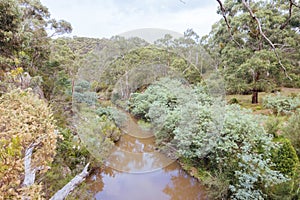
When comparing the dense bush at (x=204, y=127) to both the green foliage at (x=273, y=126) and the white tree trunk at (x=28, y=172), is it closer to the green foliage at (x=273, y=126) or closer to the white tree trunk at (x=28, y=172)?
the green foliage at (x=273, y=126)

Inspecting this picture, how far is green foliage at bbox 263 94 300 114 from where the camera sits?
4477mm

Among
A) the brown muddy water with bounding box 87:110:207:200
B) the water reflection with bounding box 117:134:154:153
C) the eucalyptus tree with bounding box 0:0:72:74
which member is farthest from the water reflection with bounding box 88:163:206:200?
the eucalyptus tree with bounding box 0:0:72:74

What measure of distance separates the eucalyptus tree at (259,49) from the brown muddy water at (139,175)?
11.8ft

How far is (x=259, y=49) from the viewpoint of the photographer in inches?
228

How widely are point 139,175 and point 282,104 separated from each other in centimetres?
426

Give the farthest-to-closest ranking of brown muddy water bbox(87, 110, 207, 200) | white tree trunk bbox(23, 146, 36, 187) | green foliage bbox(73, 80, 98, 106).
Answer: brown muddy water bbox(87, 110, 207, 200) → green foliage bbox(73, 80, 98, 106) → white tree trunk bbox(23, 146, 36, 187)

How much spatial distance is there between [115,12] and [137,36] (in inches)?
29.3

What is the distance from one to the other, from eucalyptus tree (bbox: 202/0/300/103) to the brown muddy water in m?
3.60

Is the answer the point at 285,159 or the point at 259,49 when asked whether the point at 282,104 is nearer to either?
→ the point at 259,49

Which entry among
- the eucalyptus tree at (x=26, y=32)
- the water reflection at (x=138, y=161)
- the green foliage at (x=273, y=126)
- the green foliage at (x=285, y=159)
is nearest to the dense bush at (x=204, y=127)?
the green foliage at (x=285, y=159)

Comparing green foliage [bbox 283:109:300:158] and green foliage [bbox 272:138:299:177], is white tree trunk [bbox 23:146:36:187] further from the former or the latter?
green foliage [bbox 283:109:300:158]

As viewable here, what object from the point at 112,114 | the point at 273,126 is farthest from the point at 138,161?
the point at 273,126

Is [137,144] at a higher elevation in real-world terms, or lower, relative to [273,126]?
lower

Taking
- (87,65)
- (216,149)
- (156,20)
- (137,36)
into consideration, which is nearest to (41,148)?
(87,65)
